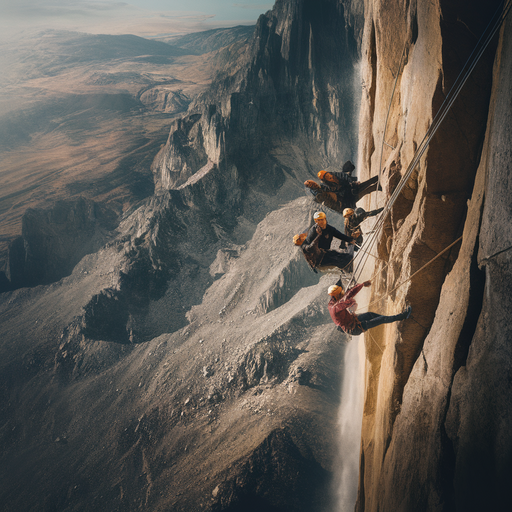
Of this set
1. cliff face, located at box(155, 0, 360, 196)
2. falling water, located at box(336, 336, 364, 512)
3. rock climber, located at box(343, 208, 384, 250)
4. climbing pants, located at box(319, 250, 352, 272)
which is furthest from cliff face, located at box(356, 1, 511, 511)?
cliff face, located at box(155, 0, 360, 196)

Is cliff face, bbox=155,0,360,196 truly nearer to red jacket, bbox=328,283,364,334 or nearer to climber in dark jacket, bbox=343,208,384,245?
climber in dark jacket, bbox=343,208,384,245

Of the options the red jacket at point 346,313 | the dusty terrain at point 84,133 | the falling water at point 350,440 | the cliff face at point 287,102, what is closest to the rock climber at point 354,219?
the red jacket at point 346,313

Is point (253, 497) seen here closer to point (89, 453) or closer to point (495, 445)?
point (89, 453)

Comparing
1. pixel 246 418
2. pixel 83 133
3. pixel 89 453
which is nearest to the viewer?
pixel 246 418

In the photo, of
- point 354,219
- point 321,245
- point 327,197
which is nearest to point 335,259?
point 321,245

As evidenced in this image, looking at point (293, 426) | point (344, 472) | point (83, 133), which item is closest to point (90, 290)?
point (293, 426)

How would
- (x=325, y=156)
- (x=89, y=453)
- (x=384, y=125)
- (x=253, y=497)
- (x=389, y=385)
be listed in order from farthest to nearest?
(x=325, y=156) → (x=89, y=453) → (x=253, y=497) → (x=384, y=125) → (x=389, y=385)

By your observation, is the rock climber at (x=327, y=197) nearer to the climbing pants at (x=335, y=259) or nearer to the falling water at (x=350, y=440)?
the climbing pants at (x=335, y=259)
